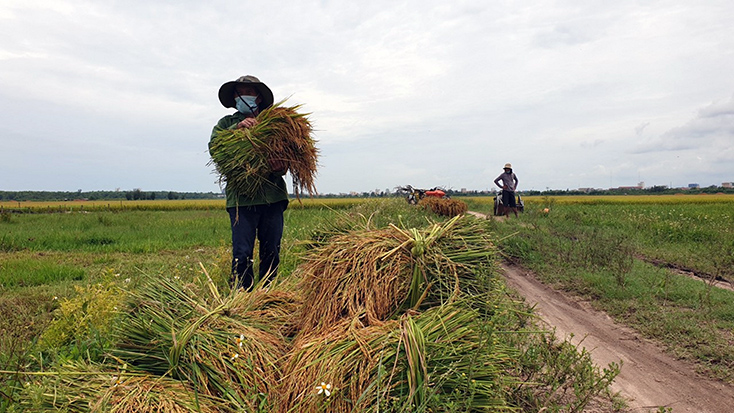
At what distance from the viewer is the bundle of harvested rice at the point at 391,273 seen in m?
2.37

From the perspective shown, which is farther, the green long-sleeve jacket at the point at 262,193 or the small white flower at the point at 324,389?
the green long-sleeve jacket at the point at 262,193

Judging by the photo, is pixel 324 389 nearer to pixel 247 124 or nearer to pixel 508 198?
pixel 247 124

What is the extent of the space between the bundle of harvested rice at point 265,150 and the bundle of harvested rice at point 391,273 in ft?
5.16

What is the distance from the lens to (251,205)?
14.0ft

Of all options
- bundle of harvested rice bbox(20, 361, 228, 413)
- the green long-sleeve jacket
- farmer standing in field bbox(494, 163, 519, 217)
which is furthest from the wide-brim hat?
farmer standing in field bbox(494, 163, 519, 217)

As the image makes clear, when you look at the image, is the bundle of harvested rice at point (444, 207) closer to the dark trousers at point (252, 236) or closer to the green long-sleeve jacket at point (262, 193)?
the dark trousers at point (252, 236)

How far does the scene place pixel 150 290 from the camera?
2.78 m

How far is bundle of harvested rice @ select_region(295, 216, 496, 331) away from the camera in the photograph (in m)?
2.37

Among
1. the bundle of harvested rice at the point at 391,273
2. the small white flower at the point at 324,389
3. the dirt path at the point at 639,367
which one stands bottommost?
the dirt path at the point at 639,367

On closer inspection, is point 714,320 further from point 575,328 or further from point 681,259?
point 681,259

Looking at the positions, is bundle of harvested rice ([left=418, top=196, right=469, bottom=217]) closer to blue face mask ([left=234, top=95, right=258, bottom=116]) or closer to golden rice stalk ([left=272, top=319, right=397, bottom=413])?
blue face mask ([left=234, top=95, right=258, bottom=116])

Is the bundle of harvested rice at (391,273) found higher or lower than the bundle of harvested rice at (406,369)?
higher

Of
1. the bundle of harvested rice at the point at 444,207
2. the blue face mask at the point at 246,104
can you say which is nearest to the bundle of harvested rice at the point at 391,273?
the blue face mask at the point at 246,104

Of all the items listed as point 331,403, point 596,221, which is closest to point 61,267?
point 331,403
